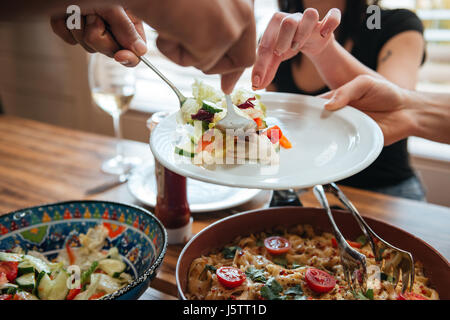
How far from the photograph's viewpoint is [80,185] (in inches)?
58.8

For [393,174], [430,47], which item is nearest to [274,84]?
[393,174]

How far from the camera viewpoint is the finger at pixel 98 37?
793mm

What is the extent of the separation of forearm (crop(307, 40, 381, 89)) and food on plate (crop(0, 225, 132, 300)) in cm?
101

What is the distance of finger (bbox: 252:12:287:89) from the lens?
1110 millimetres

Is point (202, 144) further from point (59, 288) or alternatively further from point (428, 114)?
point (428, 114)

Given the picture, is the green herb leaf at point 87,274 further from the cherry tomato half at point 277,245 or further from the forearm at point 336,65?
the forearm at point 336,65

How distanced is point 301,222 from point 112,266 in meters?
0.46

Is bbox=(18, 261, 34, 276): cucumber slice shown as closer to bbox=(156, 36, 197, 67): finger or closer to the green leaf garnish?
the green leaf garnish

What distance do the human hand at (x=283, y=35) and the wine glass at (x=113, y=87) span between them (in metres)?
0.67

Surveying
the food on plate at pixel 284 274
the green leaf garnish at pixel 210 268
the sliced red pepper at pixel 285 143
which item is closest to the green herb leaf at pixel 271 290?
the food on plate at pixel 284 274

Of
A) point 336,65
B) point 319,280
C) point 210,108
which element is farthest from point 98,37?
point 336,65

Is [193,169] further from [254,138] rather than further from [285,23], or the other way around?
[285,23]

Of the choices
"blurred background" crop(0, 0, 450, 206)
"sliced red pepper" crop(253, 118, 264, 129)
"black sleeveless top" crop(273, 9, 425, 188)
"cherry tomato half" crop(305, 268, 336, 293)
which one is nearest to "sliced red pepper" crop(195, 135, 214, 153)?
"sliced red pepper" crop(253, 118, 264, 129)

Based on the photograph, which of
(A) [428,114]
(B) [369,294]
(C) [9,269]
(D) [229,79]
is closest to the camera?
(D) [229,79]
